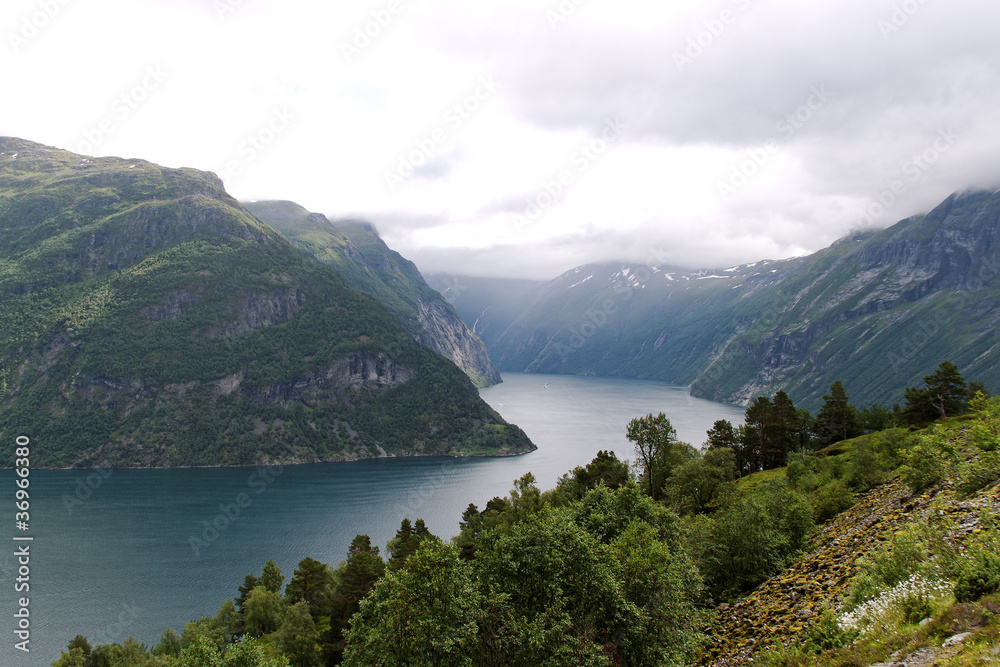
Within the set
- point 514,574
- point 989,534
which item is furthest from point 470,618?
point 989,534

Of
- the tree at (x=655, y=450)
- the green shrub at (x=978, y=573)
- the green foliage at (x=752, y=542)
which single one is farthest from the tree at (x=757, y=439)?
the green shrub at (x=978, y=573)

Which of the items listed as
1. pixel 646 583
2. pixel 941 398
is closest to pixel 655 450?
pixel 941 398

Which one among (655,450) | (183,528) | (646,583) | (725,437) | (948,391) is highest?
(646,583)

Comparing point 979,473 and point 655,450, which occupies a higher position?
point 979,473

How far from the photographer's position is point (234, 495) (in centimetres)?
16088

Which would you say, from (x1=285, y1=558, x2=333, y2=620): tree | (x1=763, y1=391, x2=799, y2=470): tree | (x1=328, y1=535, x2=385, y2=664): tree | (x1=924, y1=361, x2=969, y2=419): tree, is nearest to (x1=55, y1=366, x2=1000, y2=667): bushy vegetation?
(x1=328, y1=535, x2=385, y2=664): tree

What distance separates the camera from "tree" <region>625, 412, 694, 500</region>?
69125 mm

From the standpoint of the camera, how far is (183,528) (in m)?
125

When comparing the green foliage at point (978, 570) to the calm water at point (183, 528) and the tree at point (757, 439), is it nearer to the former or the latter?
the tree at point (757, 439)

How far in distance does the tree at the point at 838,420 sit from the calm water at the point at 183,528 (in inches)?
3137

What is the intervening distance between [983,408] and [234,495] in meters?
179

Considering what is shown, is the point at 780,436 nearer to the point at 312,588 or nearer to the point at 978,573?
the point at 312,588

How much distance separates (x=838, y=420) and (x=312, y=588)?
280ft

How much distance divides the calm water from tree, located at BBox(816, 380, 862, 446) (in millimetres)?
79679
